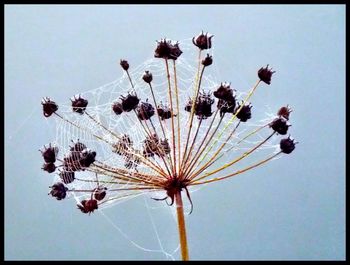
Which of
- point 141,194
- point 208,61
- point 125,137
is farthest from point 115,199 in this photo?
point 208,61

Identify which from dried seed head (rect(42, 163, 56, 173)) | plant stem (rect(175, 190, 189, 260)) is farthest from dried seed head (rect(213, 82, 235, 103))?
dried seed head (rect(42, 163, 56, 173))

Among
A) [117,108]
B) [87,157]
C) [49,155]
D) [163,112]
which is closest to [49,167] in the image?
[49,155]

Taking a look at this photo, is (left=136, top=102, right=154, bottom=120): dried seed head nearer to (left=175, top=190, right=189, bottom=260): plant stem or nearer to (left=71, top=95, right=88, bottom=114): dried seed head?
(left=71, top=95, right=88, bottom=114): dried seed head

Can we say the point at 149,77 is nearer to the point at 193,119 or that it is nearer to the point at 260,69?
the point at 193,119

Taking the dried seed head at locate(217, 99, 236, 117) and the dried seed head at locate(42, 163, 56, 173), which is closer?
the dried seed head at locate(42, 163, 56, 173)

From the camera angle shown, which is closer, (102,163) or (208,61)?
(102,163)

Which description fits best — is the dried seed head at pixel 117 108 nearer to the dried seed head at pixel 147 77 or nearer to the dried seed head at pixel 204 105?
the dried seed head at pixel 147 77

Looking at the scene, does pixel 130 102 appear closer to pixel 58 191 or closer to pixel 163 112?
pixel 163 112
